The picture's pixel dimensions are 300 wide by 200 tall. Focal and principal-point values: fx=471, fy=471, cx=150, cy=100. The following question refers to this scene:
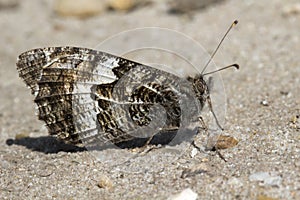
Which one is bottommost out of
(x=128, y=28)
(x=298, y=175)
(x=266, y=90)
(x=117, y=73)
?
(x=298, y=175)

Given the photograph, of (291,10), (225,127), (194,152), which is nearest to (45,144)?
(194,152)

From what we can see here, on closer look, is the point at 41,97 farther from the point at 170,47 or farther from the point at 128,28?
the point at 128,28

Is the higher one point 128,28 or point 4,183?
point 128,28

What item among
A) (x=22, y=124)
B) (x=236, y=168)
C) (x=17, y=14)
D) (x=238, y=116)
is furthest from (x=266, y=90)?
(x=17, y=14)

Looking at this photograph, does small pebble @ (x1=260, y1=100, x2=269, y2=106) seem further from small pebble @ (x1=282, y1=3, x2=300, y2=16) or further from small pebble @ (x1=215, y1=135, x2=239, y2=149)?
small pebble @ (x1=282, y1=3, x2=300, y2=16)

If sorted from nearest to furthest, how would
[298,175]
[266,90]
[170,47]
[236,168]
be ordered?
[298,175], [236,168], [266,90], [170,47]

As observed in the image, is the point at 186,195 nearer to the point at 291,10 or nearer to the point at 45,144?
the point at 45,144
